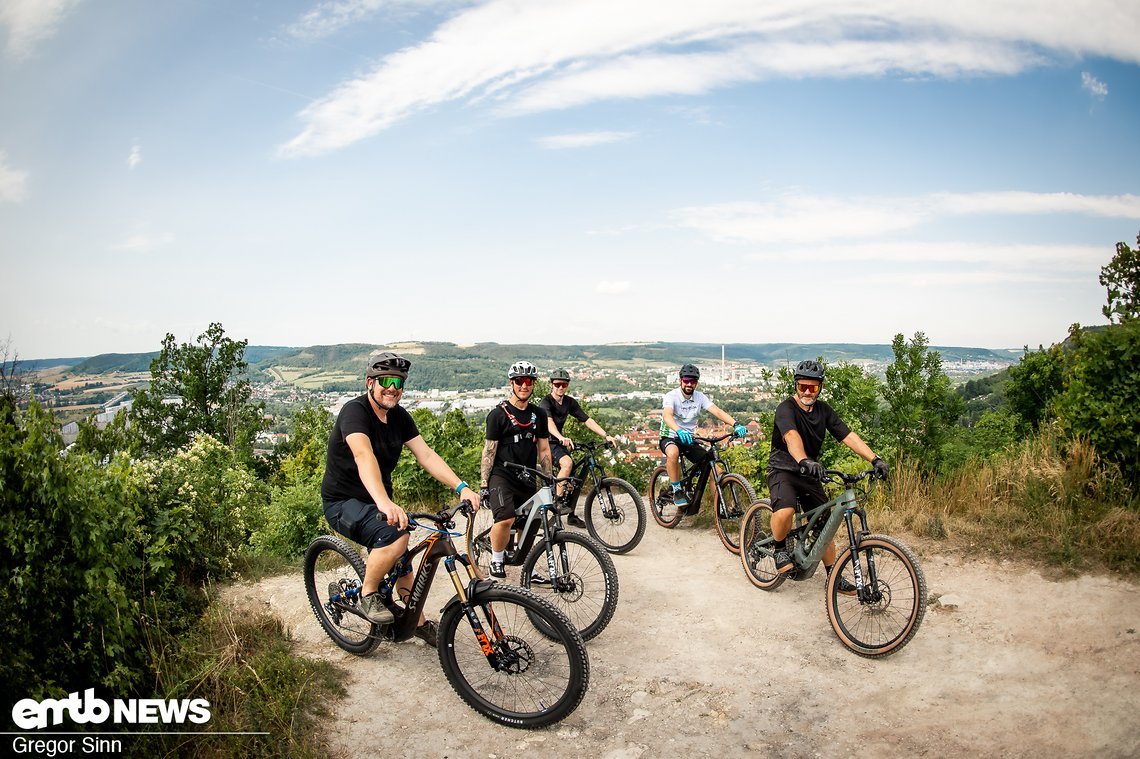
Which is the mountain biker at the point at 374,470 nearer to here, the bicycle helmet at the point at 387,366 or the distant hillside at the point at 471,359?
the bicycle helmet at the point at 387,366

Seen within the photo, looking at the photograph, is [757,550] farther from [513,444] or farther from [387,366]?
[387,366]

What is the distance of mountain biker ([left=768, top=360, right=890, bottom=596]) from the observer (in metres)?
5.73

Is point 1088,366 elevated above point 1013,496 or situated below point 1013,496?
above

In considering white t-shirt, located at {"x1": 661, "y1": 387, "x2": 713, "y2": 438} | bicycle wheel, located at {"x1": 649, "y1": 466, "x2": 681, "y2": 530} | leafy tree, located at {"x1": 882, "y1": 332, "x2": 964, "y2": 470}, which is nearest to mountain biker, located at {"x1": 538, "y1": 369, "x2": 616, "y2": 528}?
white t-shirt, located at {"x1": 661, "y1": 387, "x2": 713, "y2": 438}

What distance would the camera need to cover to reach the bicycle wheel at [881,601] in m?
4.88

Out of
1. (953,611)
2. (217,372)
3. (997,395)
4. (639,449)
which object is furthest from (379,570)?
(217,372)

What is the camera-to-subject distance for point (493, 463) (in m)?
6.41

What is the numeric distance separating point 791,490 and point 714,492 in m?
2.48

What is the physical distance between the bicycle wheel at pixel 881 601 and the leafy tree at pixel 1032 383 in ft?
43.3

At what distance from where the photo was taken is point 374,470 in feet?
14.6

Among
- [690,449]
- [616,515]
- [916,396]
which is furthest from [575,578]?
[916,396]

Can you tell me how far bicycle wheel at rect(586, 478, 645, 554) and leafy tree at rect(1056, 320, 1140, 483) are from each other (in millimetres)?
5061

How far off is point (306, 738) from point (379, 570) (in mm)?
1055

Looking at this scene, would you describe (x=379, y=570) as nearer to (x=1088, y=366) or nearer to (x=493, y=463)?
(x=493, y=463)
